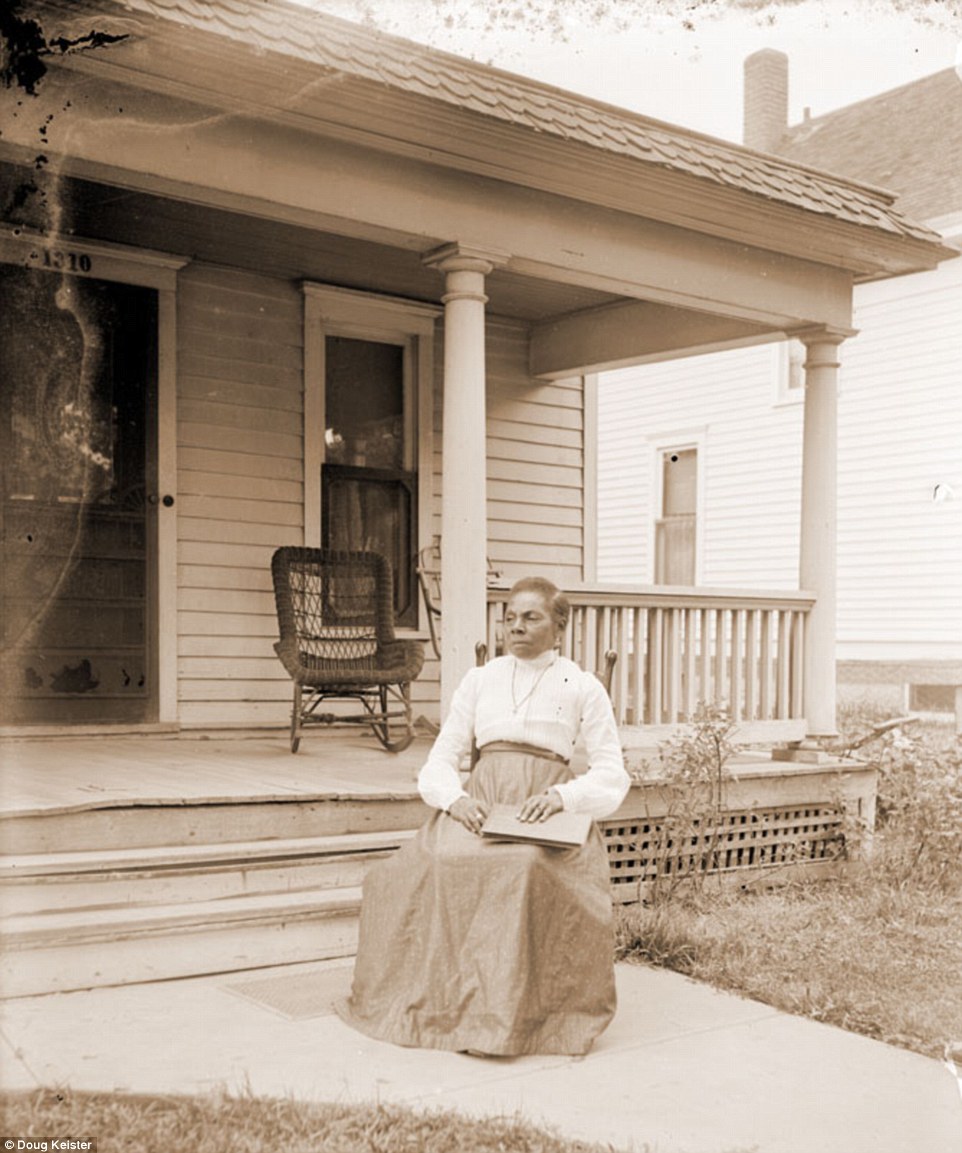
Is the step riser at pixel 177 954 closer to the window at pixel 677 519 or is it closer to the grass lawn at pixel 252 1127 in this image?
the grass lawn at pixel 252 1127

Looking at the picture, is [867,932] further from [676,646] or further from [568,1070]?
[568,1070]

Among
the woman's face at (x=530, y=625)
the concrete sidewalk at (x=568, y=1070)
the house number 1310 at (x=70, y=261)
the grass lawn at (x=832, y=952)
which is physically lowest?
the grass lawn at (x=832, y=952)

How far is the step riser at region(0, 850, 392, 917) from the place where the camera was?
4.09 meters

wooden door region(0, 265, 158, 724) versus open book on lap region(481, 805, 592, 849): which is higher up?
wooden door region(0, 265, 158, 724)

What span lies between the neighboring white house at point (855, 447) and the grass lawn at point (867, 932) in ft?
13.9

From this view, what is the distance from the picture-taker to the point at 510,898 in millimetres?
3637

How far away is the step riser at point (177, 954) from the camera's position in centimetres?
398

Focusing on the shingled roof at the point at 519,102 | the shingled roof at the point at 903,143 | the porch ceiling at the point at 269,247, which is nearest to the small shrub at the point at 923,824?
the shingled roof at the point at 519,102

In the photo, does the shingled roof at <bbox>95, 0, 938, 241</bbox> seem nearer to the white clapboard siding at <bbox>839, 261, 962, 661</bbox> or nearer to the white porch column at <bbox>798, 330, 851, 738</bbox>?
the white porch column at <bbox>798, 330, 851, 738</bbox>

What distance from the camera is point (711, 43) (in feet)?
13.8

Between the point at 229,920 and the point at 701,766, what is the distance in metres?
2.27

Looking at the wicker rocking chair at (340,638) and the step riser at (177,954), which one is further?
the wicker rocking chair at (340,638)

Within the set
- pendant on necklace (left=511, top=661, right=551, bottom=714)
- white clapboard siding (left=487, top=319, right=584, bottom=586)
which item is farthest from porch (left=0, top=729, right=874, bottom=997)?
white clapboard siding (left=487, top=319, right=584, bottom=586)

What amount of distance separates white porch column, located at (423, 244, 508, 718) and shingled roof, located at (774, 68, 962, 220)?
28.4 ft
